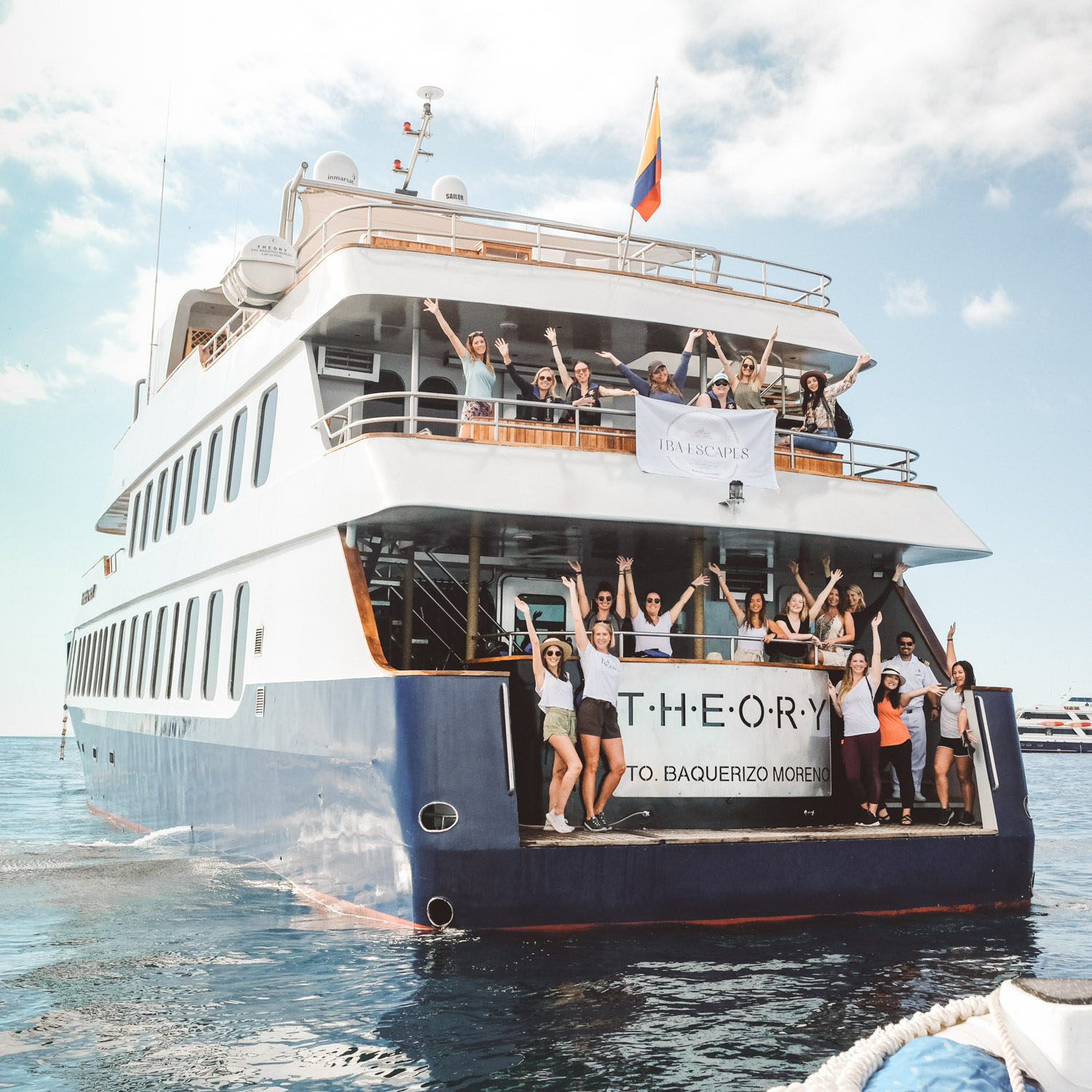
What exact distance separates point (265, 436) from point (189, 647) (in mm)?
4136

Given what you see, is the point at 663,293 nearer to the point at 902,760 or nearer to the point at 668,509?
the point at 668,509

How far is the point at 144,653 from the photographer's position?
18391 mm

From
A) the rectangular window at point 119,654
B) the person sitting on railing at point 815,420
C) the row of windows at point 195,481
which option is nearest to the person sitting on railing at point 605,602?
the person sitting on railing at point 815,420

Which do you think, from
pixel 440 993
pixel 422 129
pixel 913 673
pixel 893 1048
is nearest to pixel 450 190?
pixel 422 129

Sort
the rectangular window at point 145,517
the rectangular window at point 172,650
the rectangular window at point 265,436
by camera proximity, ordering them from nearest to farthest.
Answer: the rectangular window at point 265,436 → the rectangular window at point 172,650 → the rectangular window at point 145,517

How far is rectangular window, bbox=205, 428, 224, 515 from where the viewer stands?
14.5 meters

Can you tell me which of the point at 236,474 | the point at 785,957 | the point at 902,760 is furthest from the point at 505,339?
the point at 785,957

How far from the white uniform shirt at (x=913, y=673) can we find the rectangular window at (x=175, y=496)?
10667mm

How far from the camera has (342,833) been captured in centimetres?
923

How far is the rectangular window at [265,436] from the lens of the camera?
12.2 metres

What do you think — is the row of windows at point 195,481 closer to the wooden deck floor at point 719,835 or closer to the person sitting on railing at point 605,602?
the person sitting on railing at point 605,602

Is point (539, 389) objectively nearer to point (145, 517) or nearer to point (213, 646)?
point (213, 646)

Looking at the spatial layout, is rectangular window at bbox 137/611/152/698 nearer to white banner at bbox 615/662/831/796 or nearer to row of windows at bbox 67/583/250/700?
row of windows at bbox 67/583/250/700

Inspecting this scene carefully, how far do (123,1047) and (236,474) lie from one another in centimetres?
857
